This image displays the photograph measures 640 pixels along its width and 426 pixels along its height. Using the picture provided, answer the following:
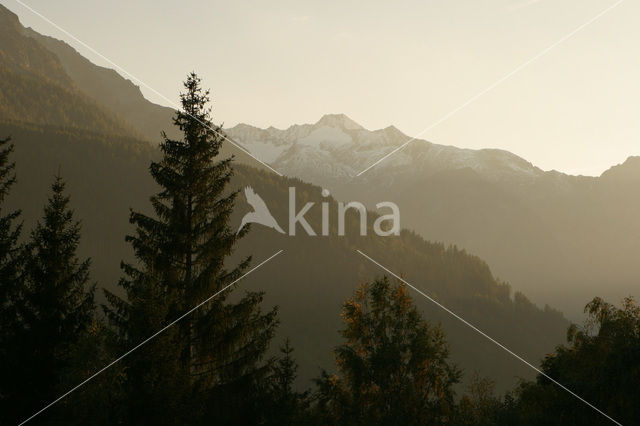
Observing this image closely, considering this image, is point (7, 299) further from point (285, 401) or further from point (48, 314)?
point (285, 401)

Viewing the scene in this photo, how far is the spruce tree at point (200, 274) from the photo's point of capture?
16344 millimetres

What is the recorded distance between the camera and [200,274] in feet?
58.6

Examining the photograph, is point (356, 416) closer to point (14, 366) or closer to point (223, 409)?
point (223, 409)

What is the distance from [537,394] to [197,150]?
64.7ft

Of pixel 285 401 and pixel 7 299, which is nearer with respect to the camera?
pixel 285 401

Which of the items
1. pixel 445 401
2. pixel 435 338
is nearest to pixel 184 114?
pixel 435 338

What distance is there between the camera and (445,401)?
70.1 ft

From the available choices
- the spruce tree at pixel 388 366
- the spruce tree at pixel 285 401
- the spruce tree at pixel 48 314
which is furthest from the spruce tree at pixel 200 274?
the spruce tree at pixel 388 366

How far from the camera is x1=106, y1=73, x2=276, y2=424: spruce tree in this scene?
16344 millimetres

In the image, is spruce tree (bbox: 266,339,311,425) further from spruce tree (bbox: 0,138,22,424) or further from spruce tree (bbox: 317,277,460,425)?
spruce tree (bbox: 0,138,22,424)

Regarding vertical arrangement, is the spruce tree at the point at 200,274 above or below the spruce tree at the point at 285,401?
above

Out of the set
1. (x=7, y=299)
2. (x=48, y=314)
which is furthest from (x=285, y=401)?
(x=7, y=299)

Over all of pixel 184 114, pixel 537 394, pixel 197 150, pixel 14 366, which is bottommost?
pixel 537 394

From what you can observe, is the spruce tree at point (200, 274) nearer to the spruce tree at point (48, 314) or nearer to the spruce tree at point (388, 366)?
the spruce tree at point (48, 314)
